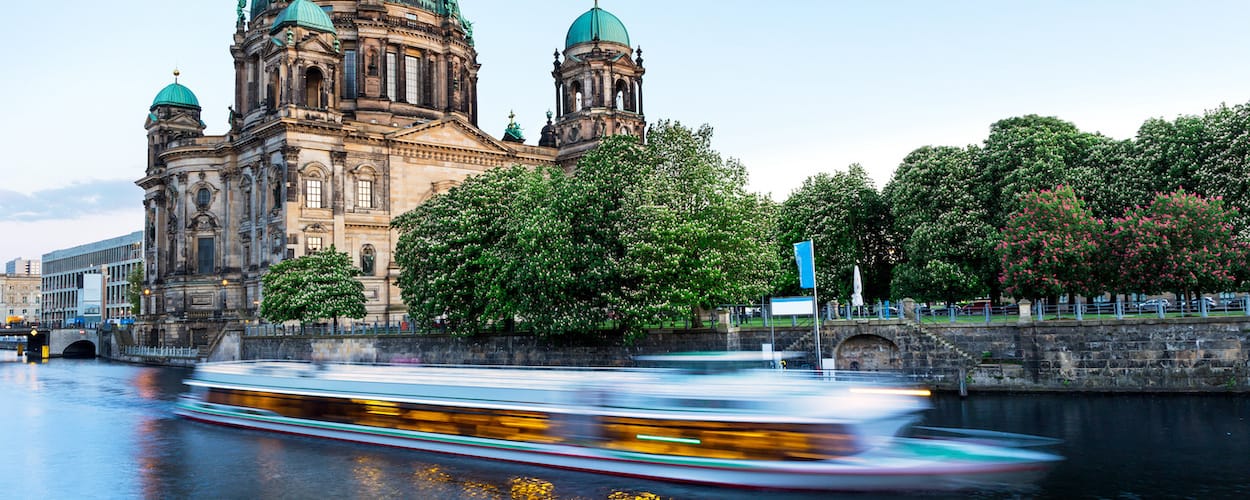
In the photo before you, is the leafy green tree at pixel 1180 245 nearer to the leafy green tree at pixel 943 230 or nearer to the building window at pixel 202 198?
the leafy green tree at pixel 943 230

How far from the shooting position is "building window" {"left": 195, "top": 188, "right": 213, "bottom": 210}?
8969 centimetres

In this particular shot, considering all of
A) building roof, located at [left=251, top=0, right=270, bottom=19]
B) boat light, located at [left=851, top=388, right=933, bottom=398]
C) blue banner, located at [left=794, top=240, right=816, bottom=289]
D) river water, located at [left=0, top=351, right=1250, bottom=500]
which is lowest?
river water, located at [left=0, top=351, right=1250, bottom=500]

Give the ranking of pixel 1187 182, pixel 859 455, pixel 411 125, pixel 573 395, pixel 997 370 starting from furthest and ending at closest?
pixel 411 125
pixel 1187 182
pixel 997 370
pixel 573 395
pixel 859 455

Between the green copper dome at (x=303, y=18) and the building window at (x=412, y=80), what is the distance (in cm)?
1187

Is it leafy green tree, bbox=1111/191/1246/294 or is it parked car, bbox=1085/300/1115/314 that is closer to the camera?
leafy green tree, bbox=1111/191/1246/294

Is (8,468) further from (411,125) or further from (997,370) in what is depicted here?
(411,125)

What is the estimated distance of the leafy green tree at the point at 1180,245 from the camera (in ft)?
149

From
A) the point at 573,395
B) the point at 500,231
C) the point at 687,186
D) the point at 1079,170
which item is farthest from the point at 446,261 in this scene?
the point at 1079,170

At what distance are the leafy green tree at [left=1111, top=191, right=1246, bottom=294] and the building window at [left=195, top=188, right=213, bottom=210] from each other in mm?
76674

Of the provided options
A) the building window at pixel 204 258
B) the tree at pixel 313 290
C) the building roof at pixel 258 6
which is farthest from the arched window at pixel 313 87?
the tree at pixel 313 290

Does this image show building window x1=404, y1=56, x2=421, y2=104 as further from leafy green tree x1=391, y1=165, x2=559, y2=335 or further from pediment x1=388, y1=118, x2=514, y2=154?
leafy green tree x1=391, y1=165, x2=559, y2=335

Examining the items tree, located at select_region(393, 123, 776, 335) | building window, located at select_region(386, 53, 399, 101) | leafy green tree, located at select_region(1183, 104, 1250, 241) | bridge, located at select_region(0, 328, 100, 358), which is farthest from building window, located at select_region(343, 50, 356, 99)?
leafy green tree, located at select_region(1183, 104, 1250, 241)

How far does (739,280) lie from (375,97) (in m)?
55.2

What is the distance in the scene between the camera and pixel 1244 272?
47.7 metres
